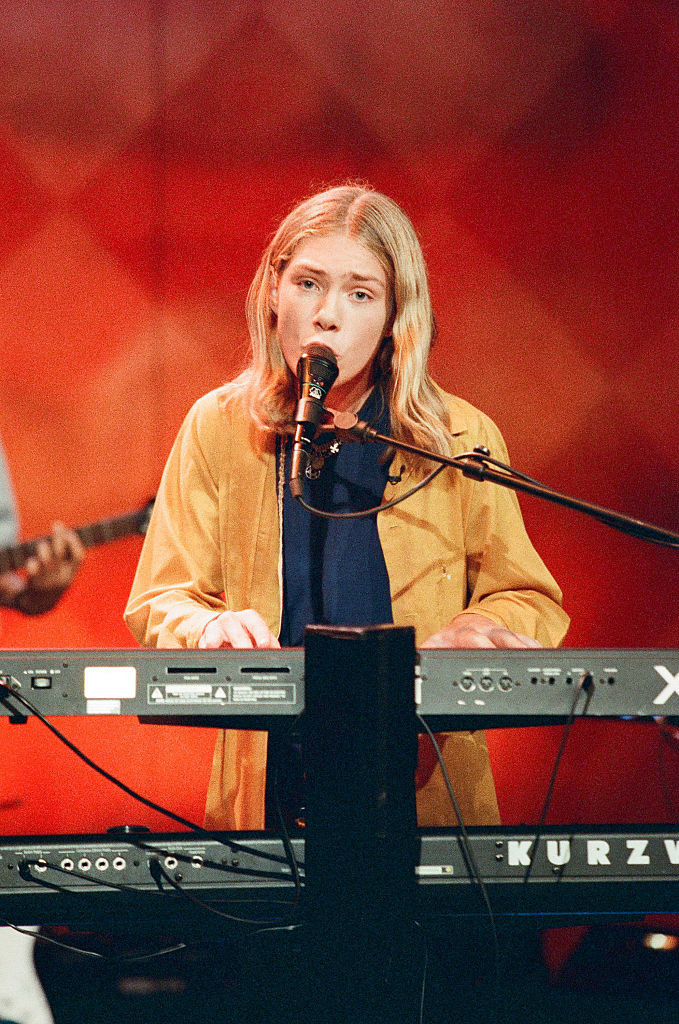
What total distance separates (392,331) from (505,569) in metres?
0.60

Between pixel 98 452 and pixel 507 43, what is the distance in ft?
5.25

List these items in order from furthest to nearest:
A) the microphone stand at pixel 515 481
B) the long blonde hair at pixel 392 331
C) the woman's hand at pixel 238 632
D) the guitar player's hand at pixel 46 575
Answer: the guitar player's hand at pixel 46 575, the long blonde hair at pixel 392 331, the woman's hand at pixel 238 632, the microphone stand at pixel 515 481

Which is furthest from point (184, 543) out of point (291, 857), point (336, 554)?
point (291, 857)

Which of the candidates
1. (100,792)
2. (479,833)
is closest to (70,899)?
(479,833)

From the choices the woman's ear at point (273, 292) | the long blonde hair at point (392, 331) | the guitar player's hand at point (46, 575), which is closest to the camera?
the long blonde hair at point (392, 331)

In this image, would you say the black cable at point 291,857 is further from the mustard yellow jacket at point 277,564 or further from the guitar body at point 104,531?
the guitar body at point 104,531

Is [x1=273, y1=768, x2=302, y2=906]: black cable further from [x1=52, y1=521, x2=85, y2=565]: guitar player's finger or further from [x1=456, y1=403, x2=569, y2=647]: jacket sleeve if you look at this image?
[x1=52, y1=521, x2=85, y2=565]: guitar player's finger

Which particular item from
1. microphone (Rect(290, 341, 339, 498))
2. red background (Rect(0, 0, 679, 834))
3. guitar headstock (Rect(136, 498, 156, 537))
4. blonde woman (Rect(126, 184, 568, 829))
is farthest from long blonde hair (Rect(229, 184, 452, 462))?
microphone (Rect(290, 341, 339, 498))

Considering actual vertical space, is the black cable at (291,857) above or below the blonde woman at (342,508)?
below

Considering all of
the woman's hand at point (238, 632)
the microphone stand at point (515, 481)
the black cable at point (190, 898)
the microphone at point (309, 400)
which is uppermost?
the microphone at point (309, 400)

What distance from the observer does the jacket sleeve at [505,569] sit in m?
1.95

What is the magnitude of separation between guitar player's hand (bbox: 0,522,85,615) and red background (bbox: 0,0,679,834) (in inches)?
1.4

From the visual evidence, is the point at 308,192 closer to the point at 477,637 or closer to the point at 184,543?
the point at 184,543

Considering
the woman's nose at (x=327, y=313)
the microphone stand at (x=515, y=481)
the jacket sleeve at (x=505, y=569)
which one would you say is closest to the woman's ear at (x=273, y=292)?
the woman's nose at (x=327, y=313)
